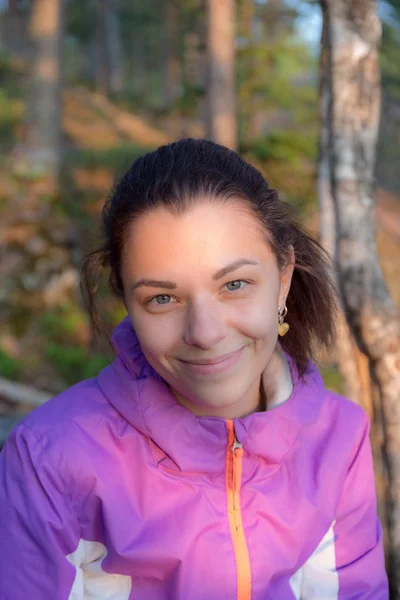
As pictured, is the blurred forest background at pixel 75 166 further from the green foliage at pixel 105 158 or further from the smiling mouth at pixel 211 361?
the smiling mouth at pixel 211 361

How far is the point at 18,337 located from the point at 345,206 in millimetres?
5401

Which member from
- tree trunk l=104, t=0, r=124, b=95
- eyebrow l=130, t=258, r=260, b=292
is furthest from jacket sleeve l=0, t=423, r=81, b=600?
tree trunk l=104, t=0, r=124, b=95

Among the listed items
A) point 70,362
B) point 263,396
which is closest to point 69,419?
point 263,396

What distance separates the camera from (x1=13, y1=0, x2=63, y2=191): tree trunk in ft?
28.7

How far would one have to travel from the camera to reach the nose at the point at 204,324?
5.29 feet

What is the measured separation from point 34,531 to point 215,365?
623mm

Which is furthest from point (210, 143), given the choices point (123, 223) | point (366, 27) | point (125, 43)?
point (125, 43)

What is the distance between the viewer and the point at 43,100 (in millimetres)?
8914

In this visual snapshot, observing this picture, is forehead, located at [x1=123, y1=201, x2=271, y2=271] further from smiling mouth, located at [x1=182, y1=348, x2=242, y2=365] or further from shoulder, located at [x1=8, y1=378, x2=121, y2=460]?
shoulder, located at [x1=8, y1=378, x2=121, y2=460]

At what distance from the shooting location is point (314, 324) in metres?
2.20

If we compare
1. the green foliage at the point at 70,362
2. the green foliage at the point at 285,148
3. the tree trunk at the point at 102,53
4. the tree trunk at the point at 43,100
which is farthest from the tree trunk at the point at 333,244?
the tree trunk at the point at 102,53

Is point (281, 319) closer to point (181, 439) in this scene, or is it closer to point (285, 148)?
point (181, 439)

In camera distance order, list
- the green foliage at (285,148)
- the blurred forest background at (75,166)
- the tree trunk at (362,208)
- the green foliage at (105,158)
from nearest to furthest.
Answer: the tree trunk at (362,208) → the blurred forest background at (75,166) → the green foliage at (285,148) → the green foliage at (105,158)

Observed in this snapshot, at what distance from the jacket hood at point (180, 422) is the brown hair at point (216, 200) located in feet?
0.72
